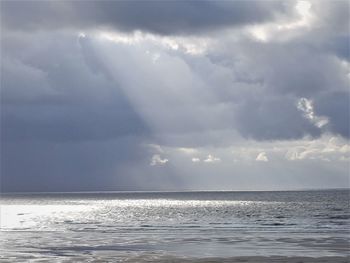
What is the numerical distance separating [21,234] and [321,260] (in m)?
38.7

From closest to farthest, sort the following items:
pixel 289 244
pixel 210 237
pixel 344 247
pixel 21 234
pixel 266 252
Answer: pixel 266 252
pixel 344 247
pixel 289 244
pixel 210 237
pixel 21 234

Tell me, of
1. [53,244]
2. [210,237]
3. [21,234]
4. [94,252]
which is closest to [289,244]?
[210,237]

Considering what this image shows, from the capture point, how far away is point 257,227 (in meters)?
81.2

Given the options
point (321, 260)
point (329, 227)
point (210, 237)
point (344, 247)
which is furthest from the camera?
point (329, 227)

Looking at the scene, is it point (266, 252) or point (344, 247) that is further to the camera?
point (344, 247)

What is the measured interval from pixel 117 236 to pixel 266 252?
74.8ft

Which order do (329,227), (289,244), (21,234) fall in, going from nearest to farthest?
(289,244), (21,234), (329,227)

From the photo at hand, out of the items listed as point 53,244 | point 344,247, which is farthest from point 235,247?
point 53,244

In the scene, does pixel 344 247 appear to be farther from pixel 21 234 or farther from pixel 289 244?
pixel 21 234

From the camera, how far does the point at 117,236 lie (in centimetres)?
6775

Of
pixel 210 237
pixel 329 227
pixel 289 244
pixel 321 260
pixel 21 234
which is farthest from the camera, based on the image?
pixel 329 227

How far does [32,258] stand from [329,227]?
43.4m

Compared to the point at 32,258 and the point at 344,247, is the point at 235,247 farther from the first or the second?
the point at 32,258

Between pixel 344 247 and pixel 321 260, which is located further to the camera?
pixel 344 247
